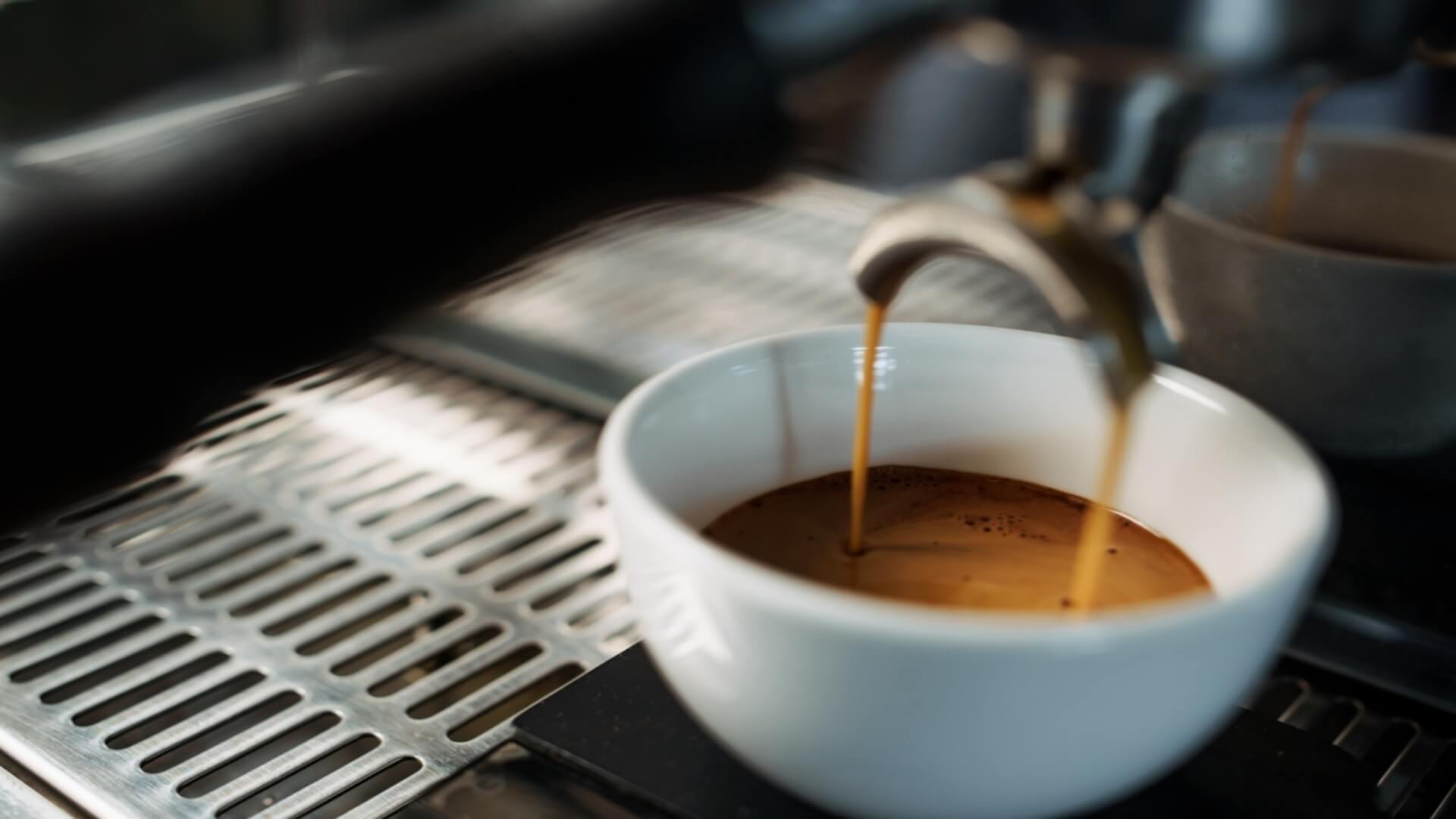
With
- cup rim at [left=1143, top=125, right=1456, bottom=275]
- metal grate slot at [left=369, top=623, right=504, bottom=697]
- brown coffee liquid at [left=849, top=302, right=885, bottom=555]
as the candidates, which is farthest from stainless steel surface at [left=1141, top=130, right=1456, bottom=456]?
metal grate slot at [left=369, top=623, right=504, bottom=697]

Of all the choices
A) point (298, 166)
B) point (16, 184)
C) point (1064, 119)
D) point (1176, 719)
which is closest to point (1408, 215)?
point (1064, 119)

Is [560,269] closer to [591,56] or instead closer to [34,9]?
[591,56]

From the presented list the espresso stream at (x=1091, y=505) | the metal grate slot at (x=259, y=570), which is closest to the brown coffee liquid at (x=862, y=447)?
the espresso stream at (x=1091, y=505)

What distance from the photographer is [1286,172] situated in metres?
0.39

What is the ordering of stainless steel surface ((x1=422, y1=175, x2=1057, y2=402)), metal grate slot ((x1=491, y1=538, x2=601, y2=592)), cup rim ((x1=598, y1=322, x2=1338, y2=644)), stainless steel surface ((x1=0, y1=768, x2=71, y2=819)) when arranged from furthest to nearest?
stainless steel surface ((x1=422, y1=175, x2=1057, y2=402)) < metal grate slot ((x1=491, y1=538, x2=601, y2=592)) < stainless steel surface ((x1=0, y1=768, x2=71, y2=819)) < cup rim ((x1=598, y1=322, x2=1338, y2=644))

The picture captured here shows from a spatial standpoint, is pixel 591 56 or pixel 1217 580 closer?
pixel 1217 580

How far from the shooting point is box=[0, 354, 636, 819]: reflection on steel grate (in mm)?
353

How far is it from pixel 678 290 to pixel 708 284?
13 millimetres

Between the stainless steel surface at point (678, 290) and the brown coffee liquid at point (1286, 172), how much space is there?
5.2 inches

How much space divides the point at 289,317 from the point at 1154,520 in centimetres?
30

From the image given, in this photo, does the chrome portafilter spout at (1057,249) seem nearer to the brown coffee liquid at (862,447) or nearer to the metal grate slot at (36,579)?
the brown coffee liquid at (862,447)

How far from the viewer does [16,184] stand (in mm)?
505

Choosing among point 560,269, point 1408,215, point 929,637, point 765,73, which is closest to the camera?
point 929,637

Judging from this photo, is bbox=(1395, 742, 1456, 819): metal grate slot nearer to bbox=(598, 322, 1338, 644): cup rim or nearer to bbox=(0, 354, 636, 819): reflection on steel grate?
bbox=(598, 322, 1338, 644): cup rim
